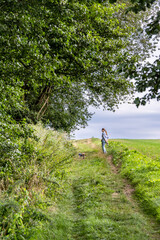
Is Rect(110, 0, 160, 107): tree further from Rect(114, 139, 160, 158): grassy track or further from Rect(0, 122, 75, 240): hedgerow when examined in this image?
Rect(114, 139, 160, 158): grassy track

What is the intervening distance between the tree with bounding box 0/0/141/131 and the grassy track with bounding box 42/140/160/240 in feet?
15.3

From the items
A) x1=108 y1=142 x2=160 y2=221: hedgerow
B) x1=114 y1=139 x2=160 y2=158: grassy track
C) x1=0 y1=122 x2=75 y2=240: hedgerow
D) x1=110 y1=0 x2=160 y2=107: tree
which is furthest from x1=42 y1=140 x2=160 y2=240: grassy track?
x1=114 y1=139 x2=160 y2=158: grassy track

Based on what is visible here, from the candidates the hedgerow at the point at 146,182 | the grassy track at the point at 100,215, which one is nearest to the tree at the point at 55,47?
the grassy track at the point at 100,215

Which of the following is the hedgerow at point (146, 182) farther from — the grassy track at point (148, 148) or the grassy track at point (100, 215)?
the grassy track at point (148, 148)

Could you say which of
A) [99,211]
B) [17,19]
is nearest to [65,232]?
[99,211]

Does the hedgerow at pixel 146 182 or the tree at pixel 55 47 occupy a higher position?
the tree at pixel 55 47

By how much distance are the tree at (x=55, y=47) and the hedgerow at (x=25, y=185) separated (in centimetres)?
176

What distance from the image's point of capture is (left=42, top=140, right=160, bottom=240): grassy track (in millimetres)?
7219

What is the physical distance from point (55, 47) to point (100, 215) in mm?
9189

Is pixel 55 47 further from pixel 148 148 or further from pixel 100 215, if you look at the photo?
pixel 148 148

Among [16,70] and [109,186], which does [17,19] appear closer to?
[16,70]

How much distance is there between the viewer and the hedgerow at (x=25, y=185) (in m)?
6.14

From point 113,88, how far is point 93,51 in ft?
21.1

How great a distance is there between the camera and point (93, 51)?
551 inches
